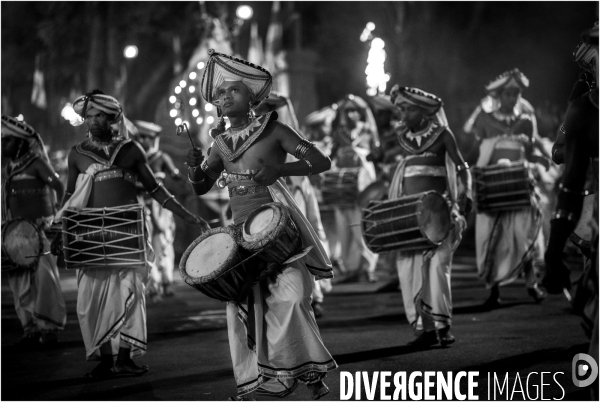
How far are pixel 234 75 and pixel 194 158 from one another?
0.66 meters

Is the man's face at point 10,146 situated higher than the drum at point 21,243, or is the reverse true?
the man's face at point 10,146

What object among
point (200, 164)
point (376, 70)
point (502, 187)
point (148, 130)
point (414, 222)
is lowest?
point (414, 222)

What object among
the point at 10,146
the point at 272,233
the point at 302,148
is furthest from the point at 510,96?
the point at 272,233

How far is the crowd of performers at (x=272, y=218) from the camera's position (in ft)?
19.9

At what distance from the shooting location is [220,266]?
237 inches

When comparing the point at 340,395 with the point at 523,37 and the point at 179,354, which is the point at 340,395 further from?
the point at 523,37

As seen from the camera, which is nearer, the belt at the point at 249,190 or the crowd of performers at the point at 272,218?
the crowd of performers at the point at 272,218

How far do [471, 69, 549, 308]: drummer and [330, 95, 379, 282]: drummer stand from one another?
399 centimetres

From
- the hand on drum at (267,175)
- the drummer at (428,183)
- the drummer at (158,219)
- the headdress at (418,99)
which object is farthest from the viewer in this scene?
the drummer at (158,219)

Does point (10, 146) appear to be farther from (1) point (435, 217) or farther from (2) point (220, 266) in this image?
(2) point (220, 266)

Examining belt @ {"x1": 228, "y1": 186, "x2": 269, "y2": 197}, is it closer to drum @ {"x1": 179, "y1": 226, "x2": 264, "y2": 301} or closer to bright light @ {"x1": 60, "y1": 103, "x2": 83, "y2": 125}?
drum @ {"x1": 179, "y1": 226, "x2": 264, "y2": 301}

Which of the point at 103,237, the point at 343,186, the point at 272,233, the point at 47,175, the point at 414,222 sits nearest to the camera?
the point at 272,233

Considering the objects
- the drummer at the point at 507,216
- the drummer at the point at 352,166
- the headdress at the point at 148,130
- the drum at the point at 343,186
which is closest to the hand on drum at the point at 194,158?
the drummer at the point at 507,216

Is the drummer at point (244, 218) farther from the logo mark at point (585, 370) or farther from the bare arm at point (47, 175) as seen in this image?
the bare arm at point (47, 175)
